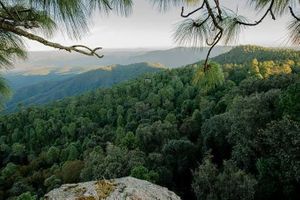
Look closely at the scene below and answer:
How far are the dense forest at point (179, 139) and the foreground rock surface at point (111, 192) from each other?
4.00 feet

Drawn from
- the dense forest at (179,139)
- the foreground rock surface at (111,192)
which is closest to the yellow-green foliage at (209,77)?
the dense forest at (179,139)

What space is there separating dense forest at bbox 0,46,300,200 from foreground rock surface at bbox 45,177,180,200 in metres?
1.22

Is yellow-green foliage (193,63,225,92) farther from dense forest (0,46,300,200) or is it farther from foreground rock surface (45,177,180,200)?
foreground rock surface (45,177,180,200)

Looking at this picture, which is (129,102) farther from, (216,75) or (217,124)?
(216,75)

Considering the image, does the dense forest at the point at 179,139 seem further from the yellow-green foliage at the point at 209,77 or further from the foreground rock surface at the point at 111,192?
the foreground rock surface at the point at 111,192

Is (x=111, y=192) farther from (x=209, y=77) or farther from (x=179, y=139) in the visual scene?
(x=179, y=139)

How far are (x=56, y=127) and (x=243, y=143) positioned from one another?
62.5 meters

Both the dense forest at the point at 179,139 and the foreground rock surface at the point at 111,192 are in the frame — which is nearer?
the foreground rock surface at the point at 111,192

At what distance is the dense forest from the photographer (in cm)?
2334

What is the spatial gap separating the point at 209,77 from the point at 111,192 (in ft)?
4.97

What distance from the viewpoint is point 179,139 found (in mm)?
42000

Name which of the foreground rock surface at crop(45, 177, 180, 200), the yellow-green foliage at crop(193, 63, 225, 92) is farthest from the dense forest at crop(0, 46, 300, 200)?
the foreground rock surface at crop(45, 177, 180, 200)

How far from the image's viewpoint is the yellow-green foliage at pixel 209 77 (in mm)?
3307

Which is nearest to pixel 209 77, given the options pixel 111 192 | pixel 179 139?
pixel 111 192
